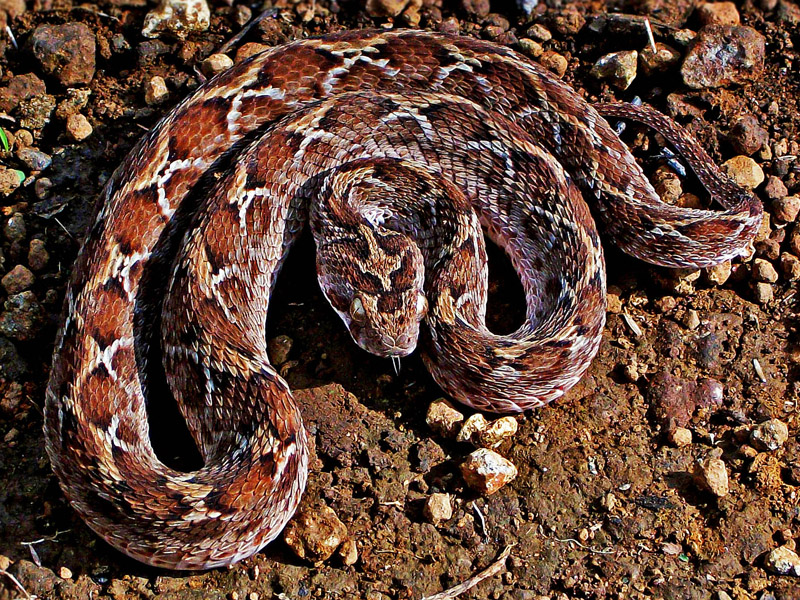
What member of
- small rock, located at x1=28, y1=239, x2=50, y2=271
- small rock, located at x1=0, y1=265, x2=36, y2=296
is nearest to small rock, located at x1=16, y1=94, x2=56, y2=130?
small rock, located at x1=28, y1=239, x2=50, y2=271

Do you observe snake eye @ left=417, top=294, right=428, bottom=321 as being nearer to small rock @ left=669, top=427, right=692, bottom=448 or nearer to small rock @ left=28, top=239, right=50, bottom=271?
small rock @ left=669, top=427, right=692, bottom=448

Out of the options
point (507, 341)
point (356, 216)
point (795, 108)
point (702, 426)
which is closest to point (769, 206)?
point (795, 108)

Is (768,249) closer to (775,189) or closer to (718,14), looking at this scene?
(775,189)

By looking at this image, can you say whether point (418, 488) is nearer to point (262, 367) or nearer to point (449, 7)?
point (262, 367)

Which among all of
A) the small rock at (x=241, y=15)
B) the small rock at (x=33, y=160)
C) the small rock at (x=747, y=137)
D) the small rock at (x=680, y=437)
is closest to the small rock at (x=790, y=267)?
the small rock at (x=747, y=137)

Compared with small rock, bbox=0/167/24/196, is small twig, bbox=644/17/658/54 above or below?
above

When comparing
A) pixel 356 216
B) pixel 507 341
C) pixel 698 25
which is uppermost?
pixel 698 25

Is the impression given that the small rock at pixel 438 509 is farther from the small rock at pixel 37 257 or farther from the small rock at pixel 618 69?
the small rock at pixel 618 69
